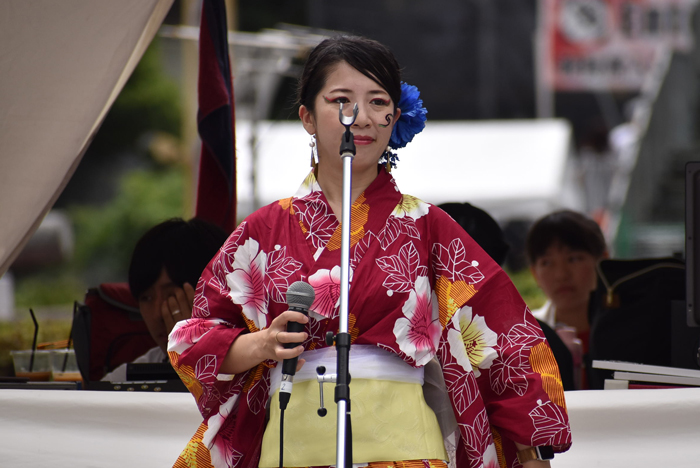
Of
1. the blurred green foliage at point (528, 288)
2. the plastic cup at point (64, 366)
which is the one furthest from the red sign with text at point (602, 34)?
the plastic cup at point (64, 366)

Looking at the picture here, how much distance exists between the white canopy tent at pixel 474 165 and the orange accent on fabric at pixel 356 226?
25.1 ft

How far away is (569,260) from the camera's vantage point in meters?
4.00

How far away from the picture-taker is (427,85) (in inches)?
449

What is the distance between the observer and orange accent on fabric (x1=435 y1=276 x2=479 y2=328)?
1664 millimetres

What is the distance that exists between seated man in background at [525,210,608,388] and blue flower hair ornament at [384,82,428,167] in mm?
2320

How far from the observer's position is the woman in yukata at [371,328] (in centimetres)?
157

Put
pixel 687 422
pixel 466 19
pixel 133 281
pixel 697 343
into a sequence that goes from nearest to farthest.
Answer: pixel 687 422, pixel 697 343, pixel 133 281, pixel 466 19

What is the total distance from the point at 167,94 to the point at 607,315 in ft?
38.0

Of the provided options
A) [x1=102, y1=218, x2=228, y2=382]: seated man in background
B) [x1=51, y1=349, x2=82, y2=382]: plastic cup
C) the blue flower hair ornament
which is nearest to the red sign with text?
[x1=102, y1=218, x2=228, y2=382]: seated man in background

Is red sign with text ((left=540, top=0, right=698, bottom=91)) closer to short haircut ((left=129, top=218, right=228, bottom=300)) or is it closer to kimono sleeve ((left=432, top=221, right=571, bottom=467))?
short haircut ((left=129, top=218, right=228, bottom=300))

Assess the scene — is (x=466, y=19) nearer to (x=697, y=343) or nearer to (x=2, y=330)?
(x=2, y=330)

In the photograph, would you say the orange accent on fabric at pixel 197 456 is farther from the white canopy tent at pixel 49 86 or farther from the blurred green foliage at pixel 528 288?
the blurred green foliage at pixel 528 288

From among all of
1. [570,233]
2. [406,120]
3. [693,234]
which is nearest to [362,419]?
[406,120]

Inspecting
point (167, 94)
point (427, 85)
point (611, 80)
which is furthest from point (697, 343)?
point (167, 94)
